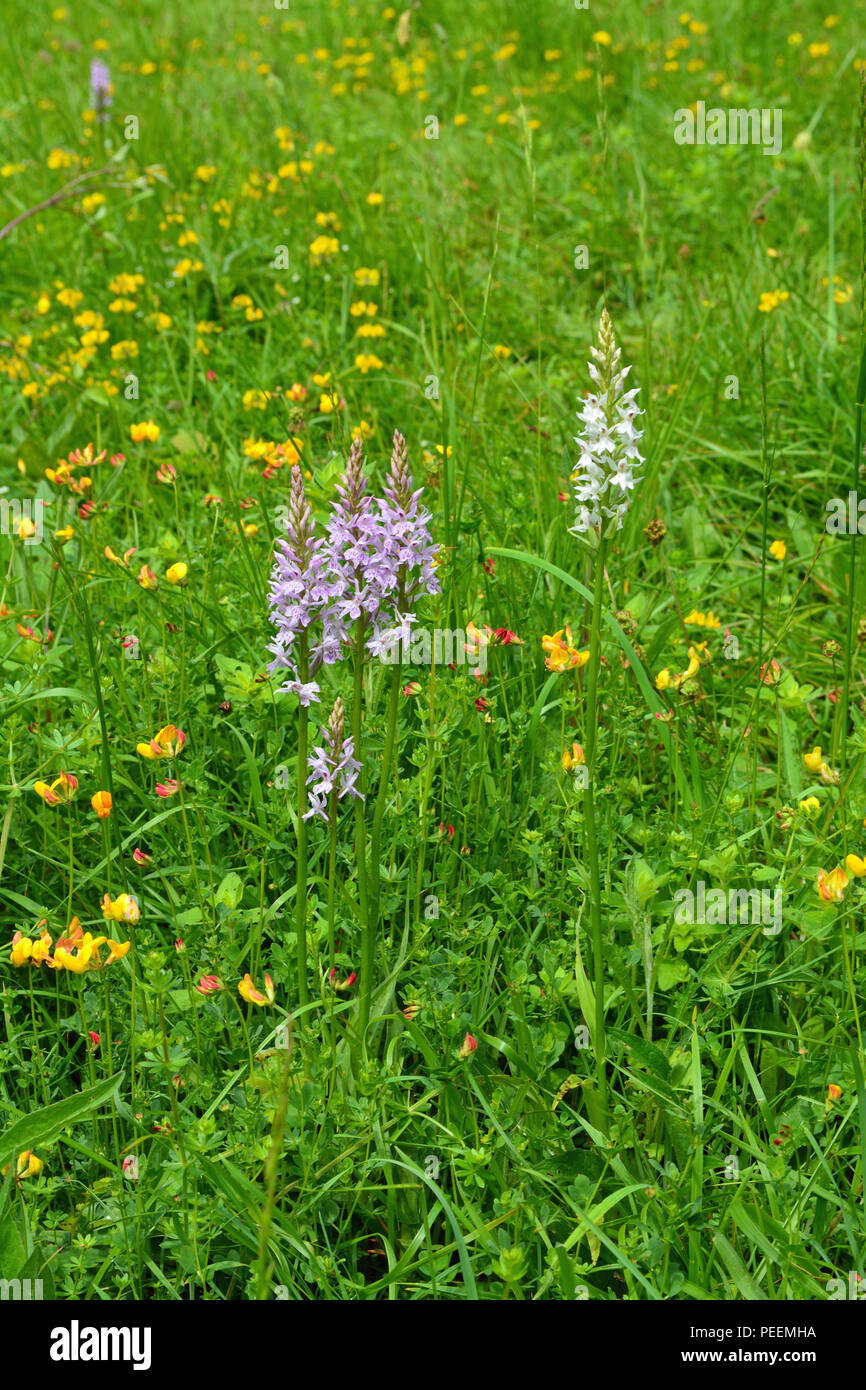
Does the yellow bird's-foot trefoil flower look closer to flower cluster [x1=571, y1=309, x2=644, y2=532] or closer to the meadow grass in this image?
the meadow grass

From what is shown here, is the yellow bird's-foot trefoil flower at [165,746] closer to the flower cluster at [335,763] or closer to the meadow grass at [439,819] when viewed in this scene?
the meadow grass at [439,819]

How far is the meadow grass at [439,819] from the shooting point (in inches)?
69.4

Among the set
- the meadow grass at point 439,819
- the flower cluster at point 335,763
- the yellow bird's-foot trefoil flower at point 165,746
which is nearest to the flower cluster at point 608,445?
the meadow grass at point 439,819

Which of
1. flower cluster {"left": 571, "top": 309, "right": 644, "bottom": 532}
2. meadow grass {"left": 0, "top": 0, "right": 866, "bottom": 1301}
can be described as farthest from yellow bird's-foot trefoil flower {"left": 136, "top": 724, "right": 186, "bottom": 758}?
flower cluster {"left": 571, "top": 309, "right": 644, "bottom": 532}

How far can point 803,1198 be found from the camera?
1728 mm

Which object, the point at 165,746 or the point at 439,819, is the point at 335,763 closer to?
the point at 165,746

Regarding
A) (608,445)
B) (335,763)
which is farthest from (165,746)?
(608,445)

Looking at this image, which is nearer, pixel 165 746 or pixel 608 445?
pixel 608 445

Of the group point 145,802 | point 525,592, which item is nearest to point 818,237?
point 525,592

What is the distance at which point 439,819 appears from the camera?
2.32 meters

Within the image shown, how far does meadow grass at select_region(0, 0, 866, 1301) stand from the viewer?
1.76m

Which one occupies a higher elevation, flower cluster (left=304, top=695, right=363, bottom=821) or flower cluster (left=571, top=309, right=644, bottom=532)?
flower cluster (left=571, top=309, right=644, bottom=532)

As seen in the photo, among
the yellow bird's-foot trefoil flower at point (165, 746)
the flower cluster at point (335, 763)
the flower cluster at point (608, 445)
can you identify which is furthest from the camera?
the yellow bird's-foot trefoil flower at point (165, 746)
